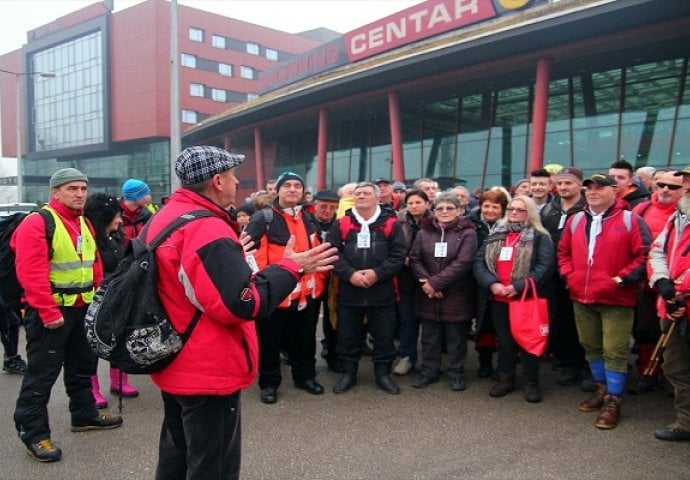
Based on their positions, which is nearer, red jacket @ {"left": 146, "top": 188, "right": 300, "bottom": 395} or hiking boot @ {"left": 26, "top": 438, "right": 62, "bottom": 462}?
red jacket @ {"left": 146, "top": 188, "right": 300, "bottom": 395}

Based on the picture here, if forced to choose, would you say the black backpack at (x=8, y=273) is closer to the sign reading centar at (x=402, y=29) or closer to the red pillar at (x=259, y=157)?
the sign reading centar at (x=402, y=29)

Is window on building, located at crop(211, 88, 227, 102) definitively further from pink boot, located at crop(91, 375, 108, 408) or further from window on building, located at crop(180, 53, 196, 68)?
pink boot, located at crop(91, 375, 108, 408)

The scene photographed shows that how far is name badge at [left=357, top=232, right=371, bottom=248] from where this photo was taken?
4853 millimetres

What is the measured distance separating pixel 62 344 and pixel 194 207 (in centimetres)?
221

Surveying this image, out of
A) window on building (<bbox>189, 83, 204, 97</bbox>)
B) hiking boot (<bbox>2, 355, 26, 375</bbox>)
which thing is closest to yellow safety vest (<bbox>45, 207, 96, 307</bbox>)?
hiking boot (<bbox>2, 355, 26, 375</bbox>)

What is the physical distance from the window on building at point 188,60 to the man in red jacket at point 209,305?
45.1 metres

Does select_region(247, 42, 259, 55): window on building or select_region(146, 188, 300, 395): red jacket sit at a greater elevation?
select_region(247, 42, 259, 55): window on building

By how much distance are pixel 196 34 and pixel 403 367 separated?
1795 inches

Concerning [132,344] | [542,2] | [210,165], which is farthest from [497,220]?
[542,2]

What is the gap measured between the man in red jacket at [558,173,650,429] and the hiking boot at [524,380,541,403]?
37 cm

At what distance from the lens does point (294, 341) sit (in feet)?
16.3

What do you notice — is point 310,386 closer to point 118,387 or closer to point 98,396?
point 118,387

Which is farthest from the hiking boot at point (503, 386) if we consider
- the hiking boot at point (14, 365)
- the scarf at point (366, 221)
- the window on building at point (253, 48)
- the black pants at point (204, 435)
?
the window on building at point (253, 48)

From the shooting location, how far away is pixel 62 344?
3.67 m
